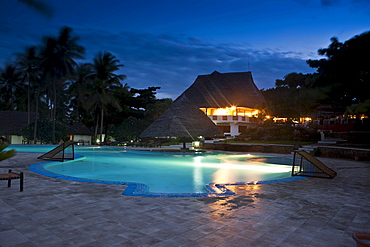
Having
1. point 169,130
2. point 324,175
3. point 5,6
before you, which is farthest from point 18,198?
point 169,130

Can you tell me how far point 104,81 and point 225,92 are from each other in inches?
644

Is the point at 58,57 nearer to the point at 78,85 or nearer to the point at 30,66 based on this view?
the point at 30,66

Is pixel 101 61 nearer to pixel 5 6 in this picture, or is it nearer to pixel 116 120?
pixel 116 120

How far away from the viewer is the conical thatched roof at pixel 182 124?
22.2 m

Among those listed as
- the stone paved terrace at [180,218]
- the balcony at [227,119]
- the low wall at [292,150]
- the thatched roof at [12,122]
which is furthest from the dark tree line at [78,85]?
the stone paved terrace at [180,218]

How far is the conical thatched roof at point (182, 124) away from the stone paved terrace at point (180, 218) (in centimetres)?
1538

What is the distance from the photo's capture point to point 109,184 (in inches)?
293

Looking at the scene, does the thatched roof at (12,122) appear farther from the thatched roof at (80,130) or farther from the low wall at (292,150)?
the low wall at (292,150)

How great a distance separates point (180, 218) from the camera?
444 centimetres

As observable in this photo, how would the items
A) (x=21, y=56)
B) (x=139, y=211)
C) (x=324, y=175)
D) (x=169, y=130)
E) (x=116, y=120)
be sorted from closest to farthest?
(x=139, y=211), (x=324, y=175), (x=169, y=130), (x=21, y=56), (x=116, y=120)

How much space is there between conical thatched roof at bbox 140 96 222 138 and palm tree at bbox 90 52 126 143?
11.6 metres

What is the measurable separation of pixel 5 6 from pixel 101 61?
34513 millimetres

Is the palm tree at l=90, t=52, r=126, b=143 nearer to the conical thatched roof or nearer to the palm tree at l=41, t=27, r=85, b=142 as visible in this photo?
the palm tree at l=41, t=27, r=85, b=142

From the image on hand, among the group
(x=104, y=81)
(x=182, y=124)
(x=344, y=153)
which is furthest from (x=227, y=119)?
(x=344, y=153)
